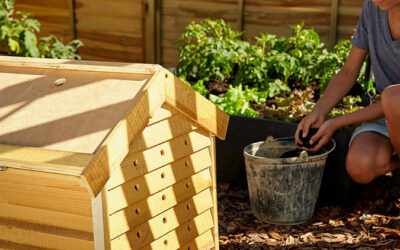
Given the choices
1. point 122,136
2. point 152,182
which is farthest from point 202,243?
point 122,136

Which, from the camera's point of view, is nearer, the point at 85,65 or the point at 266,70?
the point at 85,65

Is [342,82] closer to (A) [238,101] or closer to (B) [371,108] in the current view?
(B) [371,108]

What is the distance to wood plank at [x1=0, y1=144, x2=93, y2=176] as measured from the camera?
181cm

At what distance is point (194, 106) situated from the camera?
2377 millimetres

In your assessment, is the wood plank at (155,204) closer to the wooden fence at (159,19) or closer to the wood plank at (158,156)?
the wood plank at (158,156)

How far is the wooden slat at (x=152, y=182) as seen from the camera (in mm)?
2041

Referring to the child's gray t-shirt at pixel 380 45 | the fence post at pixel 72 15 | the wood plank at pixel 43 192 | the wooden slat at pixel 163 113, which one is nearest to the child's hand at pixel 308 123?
the child's gray t-shirt at pixel 380 45

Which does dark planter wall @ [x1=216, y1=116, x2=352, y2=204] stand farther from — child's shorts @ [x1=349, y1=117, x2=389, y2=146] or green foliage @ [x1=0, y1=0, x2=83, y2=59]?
green foliage @ [x1=0, y1=0, x2=83, y2=59]

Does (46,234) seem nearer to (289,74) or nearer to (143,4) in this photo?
(289,74)

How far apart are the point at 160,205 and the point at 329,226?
1.29m

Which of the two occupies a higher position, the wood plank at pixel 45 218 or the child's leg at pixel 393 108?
the child's leg at pixel 393 108

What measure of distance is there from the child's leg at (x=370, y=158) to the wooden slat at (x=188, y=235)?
0.85 m

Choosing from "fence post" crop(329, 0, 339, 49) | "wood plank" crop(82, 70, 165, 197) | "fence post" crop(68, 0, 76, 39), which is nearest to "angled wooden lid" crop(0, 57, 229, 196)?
"wood plank" crop(82, 70, 165, 197)

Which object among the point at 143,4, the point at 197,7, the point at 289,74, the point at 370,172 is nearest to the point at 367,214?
the point at 370,172
